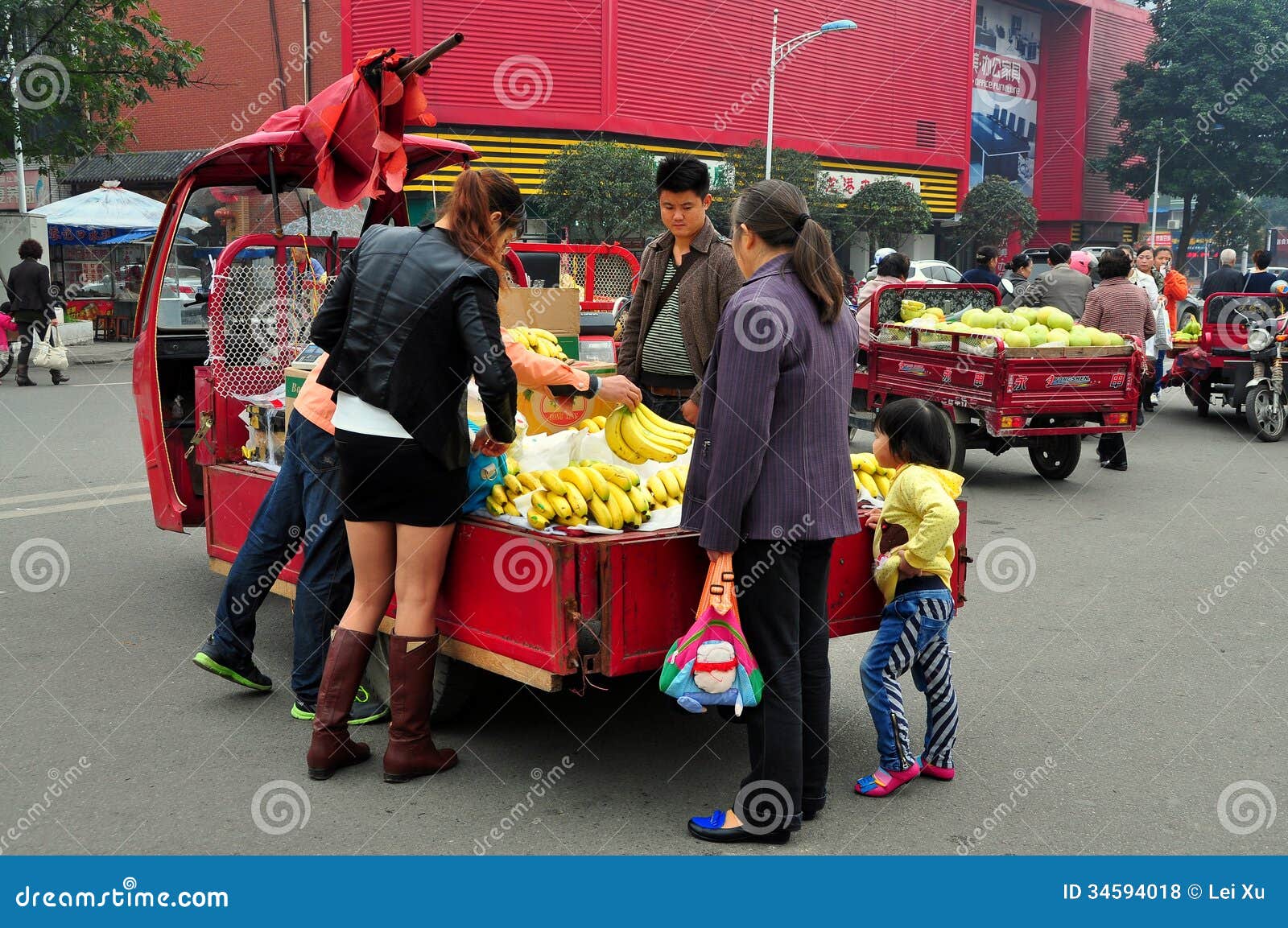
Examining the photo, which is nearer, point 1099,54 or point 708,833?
point 708,833

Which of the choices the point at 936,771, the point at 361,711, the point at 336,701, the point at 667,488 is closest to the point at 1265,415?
the point at 936,771

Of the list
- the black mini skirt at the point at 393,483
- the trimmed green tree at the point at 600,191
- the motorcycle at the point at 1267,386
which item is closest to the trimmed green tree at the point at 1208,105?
the trimmed green tree at the point at 600,191

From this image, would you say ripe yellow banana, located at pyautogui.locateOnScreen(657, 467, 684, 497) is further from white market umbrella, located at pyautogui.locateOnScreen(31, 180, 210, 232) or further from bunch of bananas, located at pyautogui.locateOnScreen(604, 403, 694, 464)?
white market umbrella, located at pyautogui.locateOnScreen(31, 180, 210, 232)

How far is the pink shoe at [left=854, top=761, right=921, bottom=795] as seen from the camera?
12.7 feet

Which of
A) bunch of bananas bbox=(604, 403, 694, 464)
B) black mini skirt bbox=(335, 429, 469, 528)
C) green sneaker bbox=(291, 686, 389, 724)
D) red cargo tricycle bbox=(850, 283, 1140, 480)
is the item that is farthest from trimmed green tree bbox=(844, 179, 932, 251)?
black mini skirt bbox=(335, 429, 469, 528)

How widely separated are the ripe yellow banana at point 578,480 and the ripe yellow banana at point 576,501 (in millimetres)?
32

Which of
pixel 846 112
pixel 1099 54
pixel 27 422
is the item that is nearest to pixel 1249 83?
pixel 1099 54

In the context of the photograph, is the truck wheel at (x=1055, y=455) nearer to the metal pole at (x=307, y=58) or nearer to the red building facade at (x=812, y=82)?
the red building facade at (x=812, y=82)

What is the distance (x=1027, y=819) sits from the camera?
3684 mm

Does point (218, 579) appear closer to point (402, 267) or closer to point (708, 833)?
point (402, 267)

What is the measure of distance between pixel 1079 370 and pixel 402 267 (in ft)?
22.7

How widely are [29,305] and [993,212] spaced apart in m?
30.5

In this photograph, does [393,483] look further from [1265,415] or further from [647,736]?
[1265,415]

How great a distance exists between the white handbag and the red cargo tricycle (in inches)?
428
